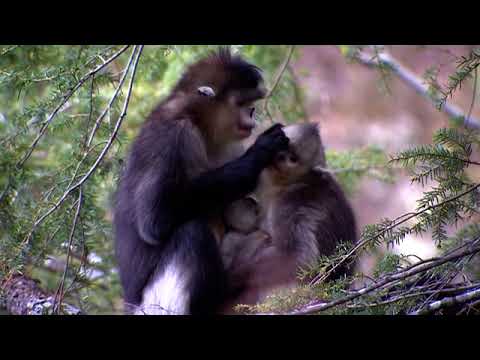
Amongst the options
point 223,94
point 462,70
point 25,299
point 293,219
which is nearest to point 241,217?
point 293,219

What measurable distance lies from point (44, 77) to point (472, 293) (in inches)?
91.1

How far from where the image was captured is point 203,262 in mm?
3684

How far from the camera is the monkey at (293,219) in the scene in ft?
12.8

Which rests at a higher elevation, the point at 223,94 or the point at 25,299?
the point at 223,94

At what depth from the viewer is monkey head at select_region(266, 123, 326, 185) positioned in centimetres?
408

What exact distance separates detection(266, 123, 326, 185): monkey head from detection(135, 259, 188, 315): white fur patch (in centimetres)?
86

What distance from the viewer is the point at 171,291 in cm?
374

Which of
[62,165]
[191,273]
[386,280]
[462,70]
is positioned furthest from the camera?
[62,165]

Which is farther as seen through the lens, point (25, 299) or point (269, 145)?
point (269, 145)

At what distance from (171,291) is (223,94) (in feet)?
4.09

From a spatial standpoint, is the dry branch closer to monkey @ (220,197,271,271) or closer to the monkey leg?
the monkey leg

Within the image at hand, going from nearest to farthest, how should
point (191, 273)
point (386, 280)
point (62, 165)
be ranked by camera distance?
point (386, 280)
point (191, 273)
point (62, 165)

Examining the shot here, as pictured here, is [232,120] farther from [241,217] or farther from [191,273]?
[191,273]
